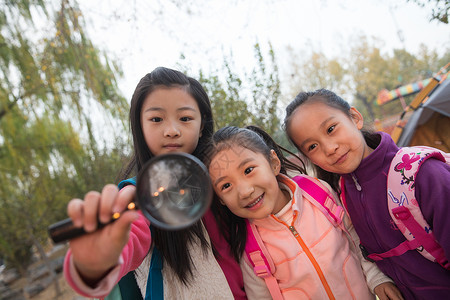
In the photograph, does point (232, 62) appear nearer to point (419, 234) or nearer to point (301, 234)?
point (301, 234)

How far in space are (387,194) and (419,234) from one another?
0.23 m

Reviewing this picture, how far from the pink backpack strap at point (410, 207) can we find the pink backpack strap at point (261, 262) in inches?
25.8

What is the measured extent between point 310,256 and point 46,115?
20.5ft

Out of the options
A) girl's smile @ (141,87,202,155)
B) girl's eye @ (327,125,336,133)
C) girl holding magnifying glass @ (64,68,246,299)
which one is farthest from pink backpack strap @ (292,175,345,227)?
girl's smile @ (141,87,202,155)

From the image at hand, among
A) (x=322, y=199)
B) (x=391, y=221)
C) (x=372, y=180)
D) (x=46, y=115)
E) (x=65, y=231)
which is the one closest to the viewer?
(x=65, y=231)

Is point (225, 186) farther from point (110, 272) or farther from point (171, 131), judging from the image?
point (110, 272)

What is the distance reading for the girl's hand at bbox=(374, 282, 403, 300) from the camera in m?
1.53

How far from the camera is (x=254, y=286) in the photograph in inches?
62.2

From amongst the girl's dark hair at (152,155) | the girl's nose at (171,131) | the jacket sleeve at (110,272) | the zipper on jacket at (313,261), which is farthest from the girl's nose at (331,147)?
the jacket sleeve at (110,272)

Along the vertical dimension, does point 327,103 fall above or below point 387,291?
above

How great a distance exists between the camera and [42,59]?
16.9ft

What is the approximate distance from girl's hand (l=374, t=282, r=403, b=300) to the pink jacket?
0.22ft

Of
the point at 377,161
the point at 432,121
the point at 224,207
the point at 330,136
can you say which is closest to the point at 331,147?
the point at 330,136

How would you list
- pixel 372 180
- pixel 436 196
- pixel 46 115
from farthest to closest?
pixel 46 115, pixel 372 180, pixel 436 196
